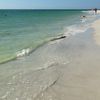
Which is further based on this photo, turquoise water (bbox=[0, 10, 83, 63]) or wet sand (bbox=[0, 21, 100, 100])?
turquoise water (bbox=[0, 10, 83, 63])

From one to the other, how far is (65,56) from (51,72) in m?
2.35

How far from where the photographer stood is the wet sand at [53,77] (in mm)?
5324

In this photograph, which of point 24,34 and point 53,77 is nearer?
point 53,77

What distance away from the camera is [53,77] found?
264 inches

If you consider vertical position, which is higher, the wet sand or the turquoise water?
the wet sand

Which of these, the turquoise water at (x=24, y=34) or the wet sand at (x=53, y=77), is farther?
the turquoise water at (x=24, y=34)

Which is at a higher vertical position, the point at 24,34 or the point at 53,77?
the point at 53,77

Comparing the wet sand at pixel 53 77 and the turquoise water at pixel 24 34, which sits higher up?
the wet sand at pixel 53 77

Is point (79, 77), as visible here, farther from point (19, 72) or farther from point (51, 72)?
point (19, 72)

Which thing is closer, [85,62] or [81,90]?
[81,90]

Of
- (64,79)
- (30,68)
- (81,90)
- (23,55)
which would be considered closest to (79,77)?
(64,79)

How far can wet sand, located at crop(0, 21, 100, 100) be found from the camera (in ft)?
17.5

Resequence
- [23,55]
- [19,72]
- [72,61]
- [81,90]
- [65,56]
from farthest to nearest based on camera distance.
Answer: [23,55]
[65,56]
[72,61]
[19,72]
[81,90]

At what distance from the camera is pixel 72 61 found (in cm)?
849
